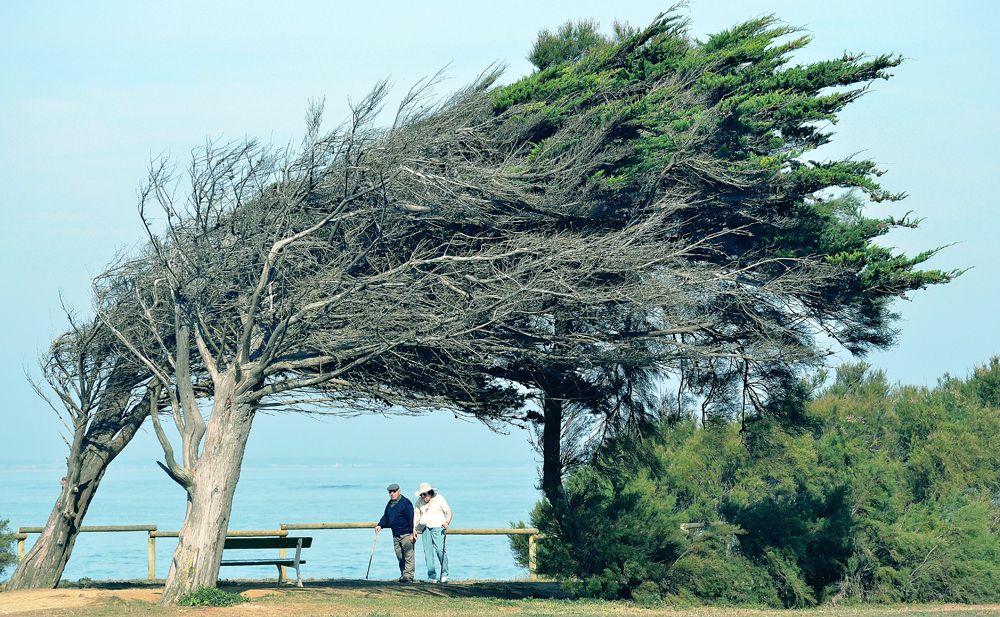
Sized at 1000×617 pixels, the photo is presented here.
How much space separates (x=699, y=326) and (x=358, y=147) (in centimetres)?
584

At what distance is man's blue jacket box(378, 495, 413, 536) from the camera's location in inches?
614

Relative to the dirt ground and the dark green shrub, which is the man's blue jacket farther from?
the dark green shrub

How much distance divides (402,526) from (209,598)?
14.9 ft

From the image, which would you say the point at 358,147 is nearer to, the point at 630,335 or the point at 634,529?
the point at 630,335

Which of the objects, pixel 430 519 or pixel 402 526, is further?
pixel 430 519

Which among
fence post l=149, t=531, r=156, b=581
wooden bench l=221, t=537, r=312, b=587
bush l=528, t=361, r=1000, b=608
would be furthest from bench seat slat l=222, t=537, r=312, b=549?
bush l=528, t=361, r=1000, b=608

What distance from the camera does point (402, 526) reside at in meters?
15.6

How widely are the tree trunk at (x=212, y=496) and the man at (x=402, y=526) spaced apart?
12.4 feet

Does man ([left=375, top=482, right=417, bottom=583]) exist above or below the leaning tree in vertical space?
below

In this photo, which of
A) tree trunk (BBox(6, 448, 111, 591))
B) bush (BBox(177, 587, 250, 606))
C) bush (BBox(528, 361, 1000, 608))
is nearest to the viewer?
bush (BBox(177, 587, 250, 606))

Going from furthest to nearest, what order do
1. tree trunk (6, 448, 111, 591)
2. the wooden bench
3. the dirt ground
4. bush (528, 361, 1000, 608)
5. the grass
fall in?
tree trunk (6, 448, 111, 591) → the wooden bench → bush (528, 361, 1000, 608) → the dirt ground → the grass

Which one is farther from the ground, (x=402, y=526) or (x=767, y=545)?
(x=402, y=526)

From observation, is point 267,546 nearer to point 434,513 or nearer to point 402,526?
A: point 402,526

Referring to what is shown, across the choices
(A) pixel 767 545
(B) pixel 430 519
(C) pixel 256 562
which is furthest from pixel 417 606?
(A) pixel 767 545
